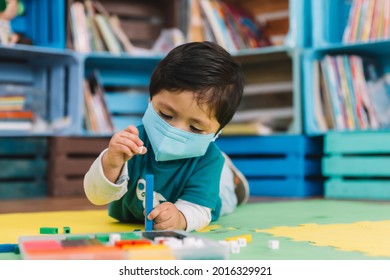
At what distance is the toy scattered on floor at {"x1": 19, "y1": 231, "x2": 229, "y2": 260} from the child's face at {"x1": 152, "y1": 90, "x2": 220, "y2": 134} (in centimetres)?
30

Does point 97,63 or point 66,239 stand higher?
point 97,63

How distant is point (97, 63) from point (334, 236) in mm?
1713

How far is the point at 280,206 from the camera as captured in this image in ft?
5.97

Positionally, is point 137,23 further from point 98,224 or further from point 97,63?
point 98,224

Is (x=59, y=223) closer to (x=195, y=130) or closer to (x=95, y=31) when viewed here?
(x=195, y=130)

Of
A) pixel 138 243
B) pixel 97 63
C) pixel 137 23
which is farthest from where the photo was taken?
pixel 137 23

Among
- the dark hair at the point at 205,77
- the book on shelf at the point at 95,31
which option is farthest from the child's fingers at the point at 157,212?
the book on shelf at the point at 95,31

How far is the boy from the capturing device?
112 centimetres

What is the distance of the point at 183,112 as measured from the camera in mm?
1129

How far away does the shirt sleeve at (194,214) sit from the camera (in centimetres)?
115

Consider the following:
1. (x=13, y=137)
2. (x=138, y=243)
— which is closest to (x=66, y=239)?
(x=138, y=243)

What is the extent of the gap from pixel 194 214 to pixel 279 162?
1.20 meters

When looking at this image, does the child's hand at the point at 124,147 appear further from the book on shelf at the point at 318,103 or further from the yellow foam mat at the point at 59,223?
the book on shelf at the point at 318,103

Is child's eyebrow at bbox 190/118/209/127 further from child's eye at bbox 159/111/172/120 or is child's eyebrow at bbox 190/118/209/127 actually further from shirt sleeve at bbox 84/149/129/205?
shirt sleeve at bbox 84/149/129/205
